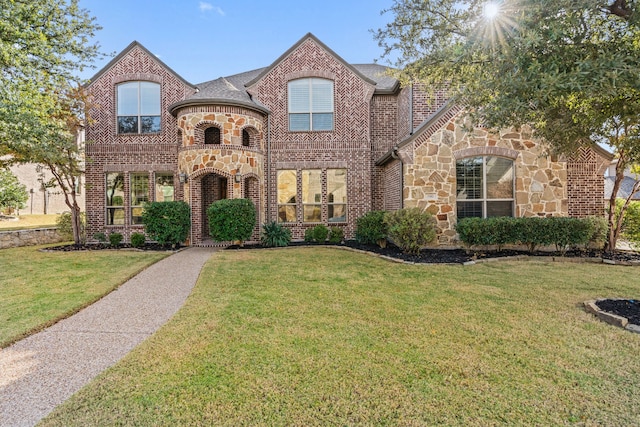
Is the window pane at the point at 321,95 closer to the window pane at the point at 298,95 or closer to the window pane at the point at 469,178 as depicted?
the window pane at the point at 298,95

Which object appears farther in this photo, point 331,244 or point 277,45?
point 277,45

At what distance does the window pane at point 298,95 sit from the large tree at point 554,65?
798 centimetres

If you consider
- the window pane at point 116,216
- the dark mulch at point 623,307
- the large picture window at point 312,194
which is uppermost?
the large picture window at point 312,194

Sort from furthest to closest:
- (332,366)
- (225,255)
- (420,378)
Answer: (225,255) → (332,366) → (420,378)

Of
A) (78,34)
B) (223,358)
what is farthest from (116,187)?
(223,358)

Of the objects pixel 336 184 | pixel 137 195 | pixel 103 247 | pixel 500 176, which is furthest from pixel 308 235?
pixel 103 247

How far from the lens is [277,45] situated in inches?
562

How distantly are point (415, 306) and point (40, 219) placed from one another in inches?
1121

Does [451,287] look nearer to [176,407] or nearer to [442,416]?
Result: [442,416]

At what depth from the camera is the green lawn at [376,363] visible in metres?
2.57

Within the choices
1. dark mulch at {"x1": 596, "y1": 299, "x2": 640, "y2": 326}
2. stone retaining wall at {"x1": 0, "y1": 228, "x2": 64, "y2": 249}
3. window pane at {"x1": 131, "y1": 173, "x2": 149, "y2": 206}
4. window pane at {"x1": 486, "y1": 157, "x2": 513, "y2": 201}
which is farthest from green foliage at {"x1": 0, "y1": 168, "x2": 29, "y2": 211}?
dark mulch at {"x1": 596, "y1": 299, "x2": 640, "y2": 326}

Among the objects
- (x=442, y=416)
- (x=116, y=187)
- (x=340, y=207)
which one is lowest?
(x=442, y=416)

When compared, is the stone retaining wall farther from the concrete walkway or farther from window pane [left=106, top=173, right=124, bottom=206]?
the concrete walkway

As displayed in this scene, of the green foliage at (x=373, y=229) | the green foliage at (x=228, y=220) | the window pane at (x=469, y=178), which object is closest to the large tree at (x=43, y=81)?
the green foliage at (x=228, y=220)
